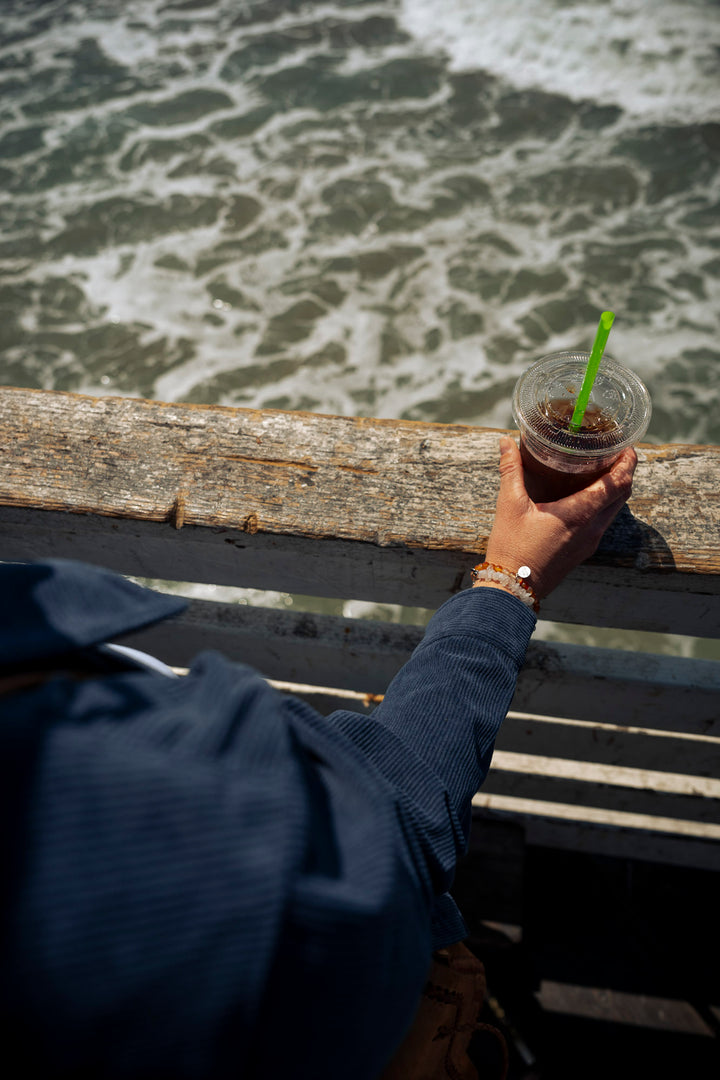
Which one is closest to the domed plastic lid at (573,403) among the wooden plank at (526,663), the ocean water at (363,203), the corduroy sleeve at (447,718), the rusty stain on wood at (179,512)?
the corduroy sleeve at (447,718)

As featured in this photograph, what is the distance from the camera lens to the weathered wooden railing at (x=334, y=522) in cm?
122

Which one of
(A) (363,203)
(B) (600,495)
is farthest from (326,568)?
(A) (363,203)

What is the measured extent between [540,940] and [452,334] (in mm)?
4380

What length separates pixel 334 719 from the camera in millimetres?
876

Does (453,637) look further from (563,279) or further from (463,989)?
(563,279)

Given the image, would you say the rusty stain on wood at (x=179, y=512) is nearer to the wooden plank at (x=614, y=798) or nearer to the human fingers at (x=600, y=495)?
the human fingers at (x=600, y=495)

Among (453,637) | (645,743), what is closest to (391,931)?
(453,637)

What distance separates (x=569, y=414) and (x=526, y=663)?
62 centimetres

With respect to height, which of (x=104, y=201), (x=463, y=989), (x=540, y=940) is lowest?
(x=540, y=940)

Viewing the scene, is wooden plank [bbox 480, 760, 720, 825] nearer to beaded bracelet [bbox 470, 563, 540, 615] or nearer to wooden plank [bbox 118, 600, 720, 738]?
wooden plank [bbox 118, 600, 720, 738]

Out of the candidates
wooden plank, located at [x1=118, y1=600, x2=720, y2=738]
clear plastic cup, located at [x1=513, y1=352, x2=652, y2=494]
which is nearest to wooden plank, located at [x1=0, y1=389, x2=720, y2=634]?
clear plastic cup, located at [x1=513, y1=352, x2=652, y2=494]

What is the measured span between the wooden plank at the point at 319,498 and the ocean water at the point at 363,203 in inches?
139

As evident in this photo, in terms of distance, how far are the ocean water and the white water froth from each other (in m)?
0.04

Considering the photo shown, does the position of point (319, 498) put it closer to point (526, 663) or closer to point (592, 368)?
point (592, 368)
